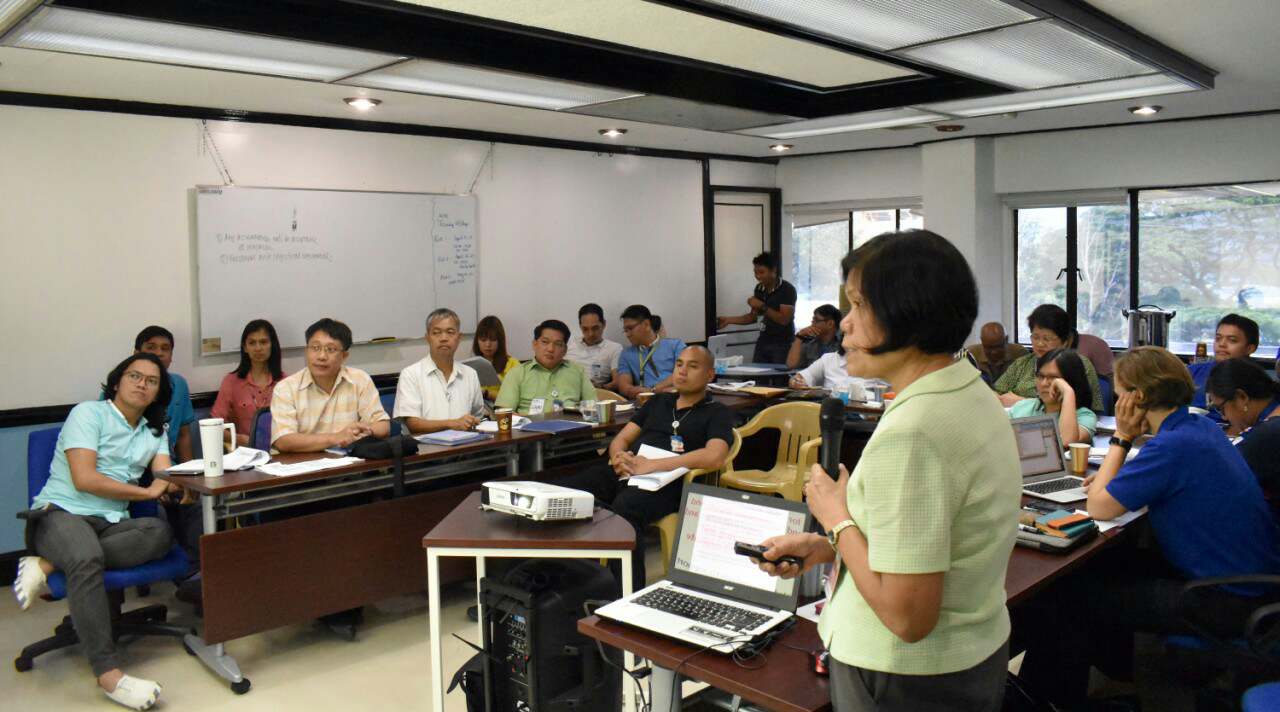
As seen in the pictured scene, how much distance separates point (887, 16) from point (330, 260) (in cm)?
411

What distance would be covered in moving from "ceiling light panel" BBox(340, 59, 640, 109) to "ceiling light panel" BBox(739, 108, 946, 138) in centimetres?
178

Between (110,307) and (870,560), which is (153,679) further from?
(870,560)

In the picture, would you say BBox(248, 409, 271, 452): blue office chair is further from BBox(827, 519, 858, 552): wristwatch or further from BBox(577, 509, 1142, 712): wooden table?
BBox(827, 519, 858, 552): wristwatch

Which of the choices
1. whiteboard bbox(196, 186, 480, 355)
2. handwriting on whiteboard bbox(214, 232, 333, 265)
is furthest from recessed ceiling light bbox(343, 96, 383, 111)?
handwriting on whiteboard bbox(214, 232, 333, 265)

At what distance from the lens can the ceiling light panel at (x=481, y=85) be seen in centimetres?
446

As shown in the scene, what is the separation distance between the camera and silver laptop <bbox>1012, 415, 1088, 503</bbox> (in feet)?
12.0

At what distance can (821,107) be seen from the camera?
6094mm

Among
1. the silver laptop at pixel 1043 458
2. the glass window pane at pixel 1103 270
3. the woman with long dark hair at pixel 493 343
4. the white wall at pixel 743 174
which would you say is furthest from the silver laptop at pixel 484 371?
the glass window pane at pixel 1103 270

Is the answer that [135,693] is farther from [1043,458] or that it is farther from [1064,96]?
[1064,96]

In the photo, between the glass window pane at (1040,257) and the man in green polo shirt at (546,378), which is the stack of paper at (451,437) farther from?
the glass window pane at (1040,257)

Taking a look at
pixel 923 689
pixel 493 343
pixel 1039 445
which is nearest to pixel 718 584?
pixel 923 689

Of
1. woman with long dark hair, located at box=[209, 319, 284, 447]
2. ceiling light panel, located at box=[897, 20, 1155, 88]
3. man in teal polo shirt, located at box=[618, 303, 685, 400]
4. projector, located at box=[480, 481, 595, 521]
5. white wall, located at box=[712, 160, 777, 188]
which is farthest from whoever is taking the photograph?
white wall, located at box=[712, 160, 777, 188]

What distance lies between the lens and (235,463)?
408 cm

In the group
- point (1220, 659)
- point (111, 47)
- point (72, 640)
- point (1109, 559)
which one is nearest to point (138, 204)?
point (111, 47)
